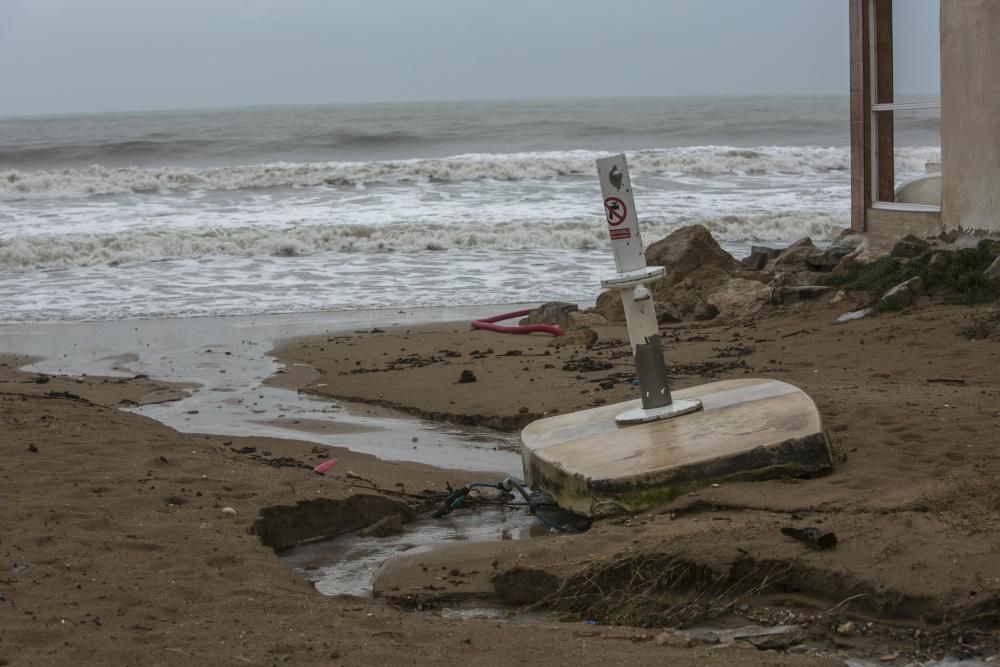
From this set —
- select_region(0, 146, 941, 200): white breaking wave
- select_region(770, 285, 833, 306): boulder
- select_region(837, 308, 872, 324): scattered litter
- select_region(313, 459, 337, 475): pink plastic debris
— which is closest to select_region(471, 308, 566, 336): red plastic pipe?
select_region(770, 285, 833, 306): boulder

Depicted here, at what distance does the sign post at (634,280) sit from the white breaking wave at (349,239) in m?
13.1

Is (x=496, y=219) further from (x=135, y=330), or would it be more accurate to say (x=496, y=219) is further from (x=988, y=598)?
(x=988, y=598)

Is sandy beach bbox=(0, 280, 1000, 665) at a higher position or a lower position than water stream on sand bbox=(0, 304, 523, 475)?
higher

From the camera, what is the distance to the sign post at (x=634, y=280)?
216 inches

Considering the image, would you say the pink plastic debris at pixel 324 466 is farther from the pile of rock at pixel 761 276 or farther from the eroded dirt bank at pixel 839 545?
the pile of rock at pixel 761 276

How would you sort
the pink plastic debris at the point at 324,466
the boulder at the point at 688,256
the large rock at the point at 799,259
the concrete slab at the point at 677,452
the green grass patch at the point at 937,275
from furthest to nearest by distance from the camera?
the boulder at the point at 688,256 → the large rock at the point at 799,259 → the green grass patch at the point at 937,275 → the pink plastic debris at the point at 324,466 → the concrete slab at the point at 677,452

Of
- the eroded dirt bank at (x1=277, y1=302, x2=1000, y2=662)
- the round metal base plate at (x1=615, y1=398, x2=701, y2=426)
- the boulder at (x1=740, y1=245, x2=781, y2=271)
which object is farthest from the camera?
the boulder at (x1=740, y1=245, x2=781, y2=271)

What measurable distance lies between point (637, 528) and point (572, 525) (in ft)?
2.00

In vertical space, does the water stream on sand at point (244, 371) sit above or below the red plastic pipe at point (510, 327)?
above

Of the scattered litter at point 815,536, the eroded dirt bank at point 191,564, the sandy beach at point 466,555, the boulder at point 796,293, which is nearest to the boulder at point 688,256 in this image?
the boulder at point 796,293

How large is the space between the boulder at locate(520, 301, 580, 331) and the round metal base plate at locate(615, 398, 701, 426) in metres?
5.46

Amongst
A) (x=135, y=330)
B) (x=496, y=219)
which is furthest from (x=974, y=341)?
(x=496, y=219)

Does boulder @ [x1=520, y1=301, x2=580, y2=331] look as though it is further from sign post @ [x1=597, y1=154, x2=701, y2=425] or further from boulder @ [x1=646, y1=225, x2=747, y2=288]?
sign post @ [x1=597, y1=154, x2=701, y2=425]

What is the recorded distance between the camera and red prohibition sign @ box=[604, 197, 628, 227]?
18.0 feet
